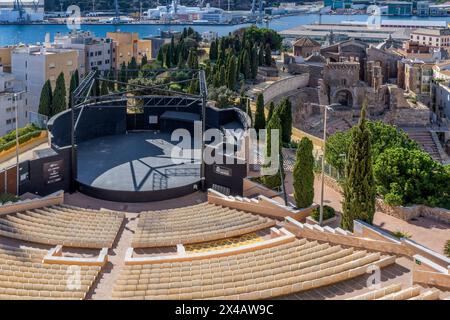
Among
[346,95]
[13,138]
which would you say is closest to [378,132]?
[13,138]

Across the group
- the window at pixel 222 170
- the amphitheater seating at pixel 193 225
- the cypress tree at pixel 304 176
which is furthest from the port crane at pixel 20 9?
the cypress tree at pixel 304 176

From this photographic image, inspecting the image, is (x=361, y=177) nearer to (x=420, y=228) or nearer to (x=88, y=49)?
(x=420, y=228)

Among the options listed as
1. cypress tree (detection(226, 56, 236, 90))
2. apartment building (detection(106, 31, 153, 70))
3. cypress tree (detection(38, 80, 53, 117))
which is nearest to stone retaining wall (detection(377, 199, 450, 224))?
cypress tree (detection(226, 56, 236, 90))

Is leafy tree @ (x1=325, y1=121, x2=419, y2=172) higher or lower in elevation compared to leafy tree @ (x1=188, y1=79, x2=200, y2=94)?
lower

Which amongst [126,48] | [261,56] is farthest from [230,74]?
[126,48]

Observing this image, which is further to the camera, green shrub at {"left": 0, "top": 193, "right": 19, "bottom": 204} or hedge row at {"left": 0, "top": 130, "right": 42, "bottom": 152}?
hedge row at {"left": 0, "top": 130, "right": 42, "bottom": 152}

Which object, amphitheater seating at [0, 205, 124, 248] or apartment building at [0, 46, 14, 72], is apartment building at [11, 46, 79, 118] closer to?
apartment building at [0, 46, 14, 72]

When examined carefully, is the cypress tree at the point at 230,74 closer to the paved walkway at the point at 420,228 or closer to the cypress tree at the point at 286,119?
the cypress tree at the point at 286,119
